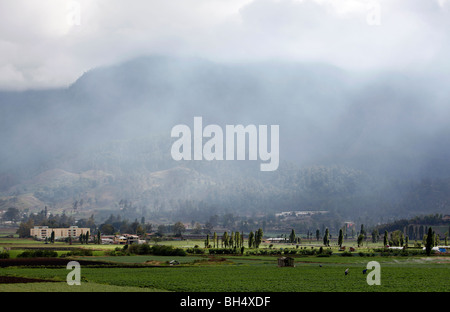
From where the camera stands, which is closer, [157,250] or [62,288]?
[62,288]

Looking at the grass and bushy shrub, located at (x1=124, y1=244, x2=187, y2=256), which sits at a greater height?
the grass

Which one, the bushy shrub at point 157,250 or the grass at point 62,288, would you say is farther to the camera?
the bushy shrub at point 157,250

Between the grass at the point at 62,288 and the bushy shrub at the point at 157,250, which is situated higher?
the grass at the point at 62,288

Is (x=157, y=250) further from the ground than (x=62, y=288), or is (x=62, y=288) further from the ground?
(x=62, y=288)

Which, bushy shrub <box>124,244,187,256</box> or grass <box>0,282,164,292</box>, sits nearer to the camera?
grass <box>0,282,164,292</box>
